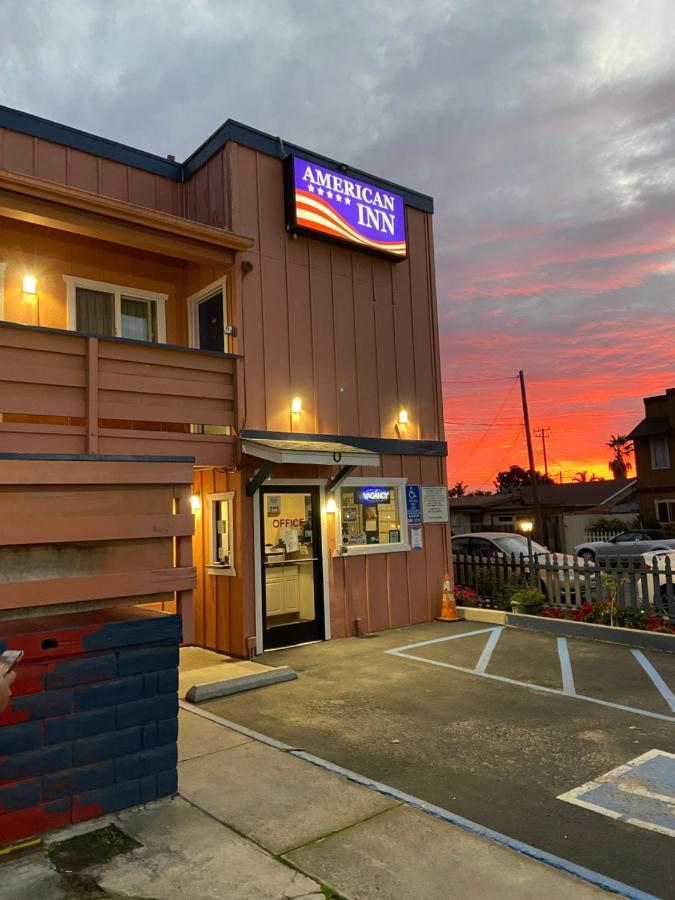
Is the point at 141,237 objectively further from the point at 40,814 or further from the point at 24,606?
the point at 40,814

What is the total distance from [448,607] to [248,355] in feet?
19.0

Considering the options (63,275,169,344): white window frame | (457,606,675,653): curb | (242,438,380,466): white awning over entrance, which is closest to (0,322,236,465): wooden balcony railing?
(242,438,380,466): white awning over entrance

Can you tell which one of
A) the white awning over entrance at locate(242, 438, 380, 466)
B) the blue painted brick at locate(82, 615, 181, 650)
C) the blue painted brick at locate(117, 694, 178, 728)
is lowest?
the blue painted brick at locate(117, 694, 178, 728)

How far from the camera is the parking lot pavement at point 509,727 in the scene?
3.69 meters

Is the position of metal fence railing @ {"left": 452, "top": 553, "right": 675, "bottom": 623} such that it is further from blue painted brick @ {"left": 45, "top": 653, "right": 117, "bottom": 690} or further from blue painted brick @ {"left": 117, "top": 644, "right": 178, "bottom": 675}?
blue painted brick @ {"left": 45, "top": 653, "right": 117, "bottom": 690}

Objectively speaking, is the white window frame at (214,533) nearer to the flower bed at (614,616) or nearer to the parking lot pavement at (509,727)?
the parking lot pavement at (509,727)

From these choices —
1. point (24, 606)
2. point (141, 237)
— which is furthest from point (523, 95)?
point (24, 606)

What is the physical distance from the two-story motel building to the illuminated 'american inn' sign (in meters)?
0.04

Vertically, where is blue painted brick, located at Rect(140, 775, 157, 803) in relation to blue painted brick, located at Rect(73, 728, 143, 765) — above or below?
below

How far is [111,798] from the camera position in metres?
3.73

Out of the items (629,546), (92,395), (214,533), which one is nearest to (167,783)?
(92,395)

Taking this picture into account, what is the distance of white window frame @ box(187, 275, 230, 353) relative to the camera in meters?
9.24

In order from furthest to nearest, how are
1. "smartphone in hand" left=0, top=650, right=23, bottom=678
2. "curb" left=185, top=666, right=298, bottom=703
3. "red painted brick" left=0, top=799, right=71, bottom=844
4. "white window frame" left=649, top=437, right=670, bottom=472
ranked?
"white window frame" left=649, top=437, right=670, bottom=472
"curb" left=185, top=666, right=298, bottom=703
"red painted brick" left=0, top=799, right=71, bottom=844
"smartphone in hand" left=0, top=650, right=23, bottom=678

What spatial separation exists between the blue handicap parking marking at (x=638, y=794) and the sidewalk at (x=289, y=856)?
0.92 m
